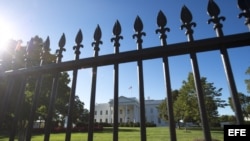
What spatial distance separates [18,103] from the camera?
276 cm

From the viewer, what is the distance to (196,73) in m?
1.99

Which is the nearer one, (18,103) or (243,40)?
(243,40)

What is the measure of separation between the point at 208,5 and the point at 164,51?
654 millimetres

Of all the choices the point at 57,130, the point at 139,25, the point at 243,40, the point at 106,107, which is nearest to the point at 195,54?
the point at 243,40

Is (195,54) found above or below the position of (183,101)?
below

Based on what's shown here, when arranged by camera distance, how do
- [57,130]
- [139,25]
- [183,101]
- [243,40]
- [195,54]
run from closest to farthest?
[243,40] → [195,54] → [139,25] → [57,130] → [183,101]

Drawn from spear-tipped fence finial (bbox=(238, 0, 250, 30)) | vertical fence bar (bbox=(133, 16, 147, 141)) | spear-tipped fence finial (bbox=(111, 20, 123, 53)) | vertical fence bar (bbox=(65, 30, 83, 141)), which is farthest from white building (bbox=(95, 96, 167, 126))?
spear-tipped fence finial (bbox=(238, 0, 250, 30))

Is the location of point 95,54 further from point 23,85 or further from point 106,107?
point 106,107

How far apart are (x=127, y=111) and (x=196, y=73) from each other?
82.6 metres

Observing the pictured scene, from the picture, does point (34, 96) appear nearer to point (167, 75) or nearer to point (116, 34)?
point (116, 34)

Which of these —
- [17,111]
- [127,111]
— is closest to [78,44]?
[17,111]

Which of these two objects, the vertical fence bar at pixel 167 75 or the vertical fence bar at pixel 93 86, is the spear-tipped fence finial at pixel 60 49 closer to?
the vertical fence bar at pixel 93 86

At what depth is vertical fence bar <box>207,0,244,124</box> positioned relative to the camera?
173cm

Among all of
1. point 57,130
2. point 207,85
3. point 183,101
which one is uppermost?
point 207,85
